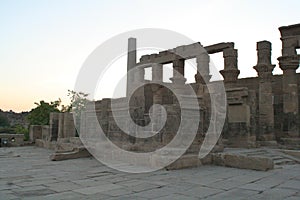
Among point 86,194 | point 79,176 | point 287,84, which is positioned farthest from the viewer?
point 287,84

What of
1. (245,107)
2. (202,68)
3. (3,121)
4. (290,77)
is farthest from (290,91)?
(3,121)

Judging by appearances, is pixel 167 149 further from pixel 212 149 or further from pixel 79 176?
pixel 79 176

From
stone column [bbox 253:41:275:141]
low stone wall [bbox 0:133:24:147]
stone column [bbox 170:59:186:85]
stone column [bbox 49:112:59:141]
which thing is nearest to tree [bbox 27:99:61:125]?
low stone wall [bbox 0:133:24:147]

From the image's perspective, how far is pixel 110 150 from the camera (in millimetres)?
9352

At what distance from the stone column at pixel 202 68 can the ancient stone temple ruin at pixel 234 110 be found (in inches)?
2.6

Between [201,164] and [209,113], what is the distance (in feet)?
6.83

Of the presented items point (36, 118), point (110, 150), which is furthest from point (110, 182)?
point (36, 118)

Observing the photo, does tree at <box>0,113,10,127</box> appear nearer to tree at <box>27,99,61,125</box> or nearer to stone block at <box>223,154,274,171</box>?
tree at <box>27,99,61,125</box>

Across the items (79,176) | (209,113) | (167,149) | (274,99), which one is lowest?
(79,176)

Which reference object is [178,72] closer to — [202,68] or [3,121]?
[202,68]

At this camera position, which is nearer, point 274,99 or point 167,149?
point 167,149

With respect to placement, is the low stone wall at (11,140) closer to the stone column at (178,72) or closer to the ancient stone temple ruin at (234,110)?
the ancient stone temple ruin at (234,110)

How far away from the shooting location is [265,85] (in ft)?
47.6

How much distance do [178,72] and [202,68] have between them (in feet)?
6.75
